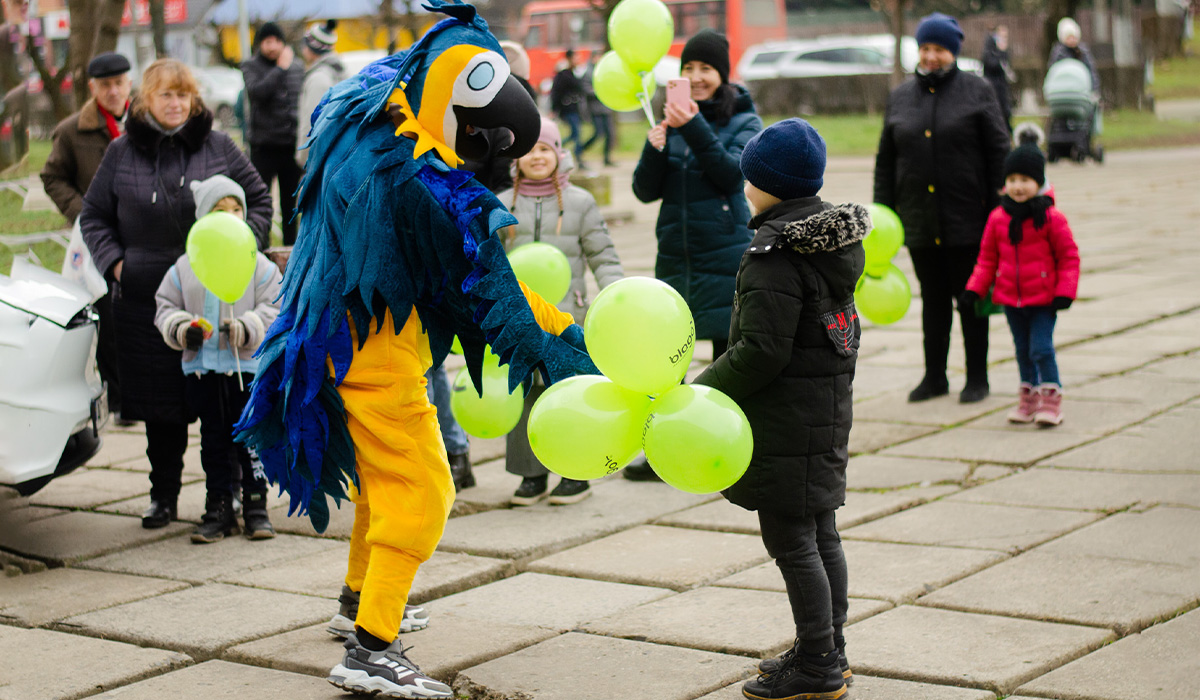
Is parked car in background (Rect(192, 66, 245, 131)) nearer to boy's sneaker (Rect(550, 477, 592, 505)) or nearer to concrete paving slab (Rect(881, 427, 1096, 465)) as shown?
concrete paving slab (Rect(881, 427, 1096, 465))

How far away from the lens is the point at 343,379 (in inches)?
144

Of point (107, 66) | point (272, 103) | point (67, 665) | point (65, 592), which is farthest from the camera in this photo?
point (272, 103)

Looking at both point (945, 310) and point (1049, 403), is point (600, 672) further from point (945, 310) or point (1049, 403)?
point (945, 310)

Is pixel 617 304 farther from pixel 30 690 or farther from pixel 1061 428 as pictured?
pixel 1061 428

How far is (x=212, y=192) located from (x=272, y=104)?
5.32 m

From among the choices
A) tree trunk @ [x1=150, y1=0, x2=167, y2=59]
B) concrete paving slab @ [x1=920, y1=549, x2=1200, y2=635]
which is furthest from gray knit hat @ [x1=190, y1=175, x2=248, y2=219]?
tree trunk @ [x1=150, y1=0, x2=167, y2=59]

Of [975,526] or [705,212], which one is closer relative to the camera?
[975,526]

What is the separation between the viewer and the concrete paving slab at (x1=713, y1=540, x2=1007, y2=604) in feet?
14.6

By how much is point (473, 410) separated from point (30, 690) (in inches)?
58.5

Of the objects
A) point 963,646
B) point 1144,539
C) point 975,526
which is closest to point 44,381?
point 963,646

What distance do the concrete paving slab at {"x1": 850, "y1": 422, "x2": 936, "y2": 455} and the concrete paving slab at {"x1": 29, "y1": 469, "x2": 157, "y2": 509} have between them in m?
3.39

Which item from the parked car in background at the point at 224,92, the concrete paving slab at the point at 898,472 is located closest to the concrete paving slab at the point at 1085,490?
the concrete paving slab at the point at 898,472

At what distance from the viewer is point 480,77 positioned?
363 cm

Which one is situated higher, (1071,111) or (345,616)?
(1071,111)
